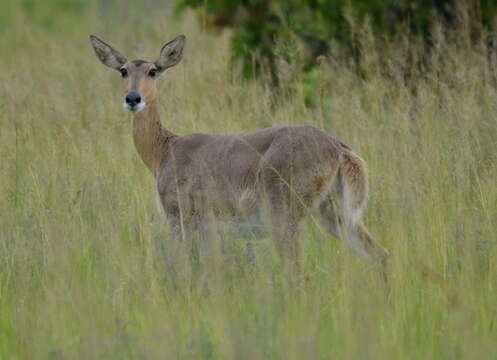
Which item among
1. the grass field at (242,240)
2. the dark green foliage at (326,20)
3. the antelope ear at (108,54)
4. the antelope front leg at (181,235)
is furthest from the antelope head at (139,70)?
the dark green foliage at (326,20)

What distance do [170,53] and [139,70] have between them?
0.42m

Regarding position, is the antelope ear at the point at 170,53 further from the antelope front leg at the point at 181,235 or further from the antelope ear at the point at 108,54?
the antelope front leg at the point at 181,235

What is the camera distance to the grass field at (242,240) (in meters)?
4.21

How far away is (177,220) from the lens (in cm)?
627

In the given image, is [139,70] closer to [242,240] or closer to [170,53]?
[170,53]

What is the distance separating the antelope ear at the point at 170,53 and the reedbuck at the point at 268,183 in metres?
0.35

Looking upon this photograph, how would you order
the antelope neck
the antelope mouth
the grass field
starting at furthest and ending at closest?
the antelope neck
the antelope mouth
the grass field

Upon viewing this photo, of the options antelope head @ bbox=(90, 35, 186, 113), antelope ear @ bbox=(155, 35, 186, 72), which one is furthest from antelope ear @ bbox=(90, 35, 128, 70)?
antelope ear @ bbox=(155, 35, 186, 72)

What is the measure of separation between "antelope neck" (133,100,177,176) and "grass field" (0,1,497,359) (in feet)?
0.78

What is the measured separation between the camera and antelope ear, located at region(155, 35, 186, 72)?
7.13m

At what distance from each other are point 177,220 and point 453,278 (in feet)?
6.63

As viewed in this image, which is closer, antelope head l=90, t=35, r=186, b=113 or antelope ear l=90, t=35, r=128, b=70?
antelope head l=90, t=35, r=186, b=113

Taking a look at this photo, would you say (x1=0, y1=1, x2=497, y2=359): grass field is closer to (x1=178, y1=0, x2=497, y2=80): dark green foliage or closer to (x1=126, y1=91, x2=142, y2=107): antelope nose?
(x1=178, y1=0, x2=497, y2=80): dark green foliage

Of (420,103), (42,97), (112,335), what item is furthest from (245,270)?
(42,97)
